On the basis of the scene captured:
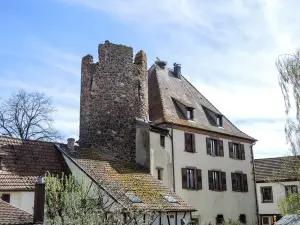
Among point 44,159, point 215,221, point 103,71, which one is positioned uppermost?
point 103,71

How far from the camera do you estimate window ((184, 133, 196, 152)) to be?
26266 millimetres

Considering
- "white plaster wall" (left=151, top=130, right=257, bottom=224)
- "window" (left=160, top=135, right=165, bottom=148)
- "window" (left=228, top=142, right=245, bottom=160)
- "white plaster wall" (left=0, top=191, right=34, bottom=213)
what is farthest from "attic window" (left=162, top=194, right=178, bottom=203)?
"window" (left=228, top=142, right=245, bottom=160)

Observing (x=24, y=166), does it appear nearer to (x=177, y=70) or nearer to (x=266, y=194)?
(x=177, y=70)

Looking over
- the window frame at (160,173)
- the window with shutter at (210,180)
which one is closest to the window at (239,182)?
the window with shutter at (210,180)

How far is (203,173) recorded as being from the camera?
87.7 feet

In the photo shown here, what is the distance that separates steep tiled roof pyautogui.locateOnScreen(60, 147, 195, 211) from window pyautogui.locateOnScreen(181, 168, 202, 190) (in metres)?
3.45

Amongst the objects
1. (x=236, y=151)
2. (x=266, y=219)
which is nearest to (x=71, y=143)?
(x=236, y=151)

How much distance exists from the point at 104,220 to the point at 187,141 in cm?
1328

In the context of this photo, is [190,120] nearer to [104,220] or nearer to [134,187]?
[134,187]

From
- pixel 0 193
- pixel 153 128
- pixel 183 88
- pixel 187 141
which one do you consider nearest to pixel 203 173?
pixel 187 141

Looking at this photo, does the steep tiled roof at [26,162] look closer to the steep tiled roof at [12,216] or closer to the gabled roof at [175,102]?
the steep tiled roof at [12,216]

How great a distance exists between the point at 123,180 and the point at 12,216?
790 centimetres

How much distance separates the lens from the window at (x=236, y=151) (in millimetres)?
29641

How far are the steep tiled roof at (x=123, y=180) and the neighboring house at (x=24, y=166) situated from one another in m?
0.85
